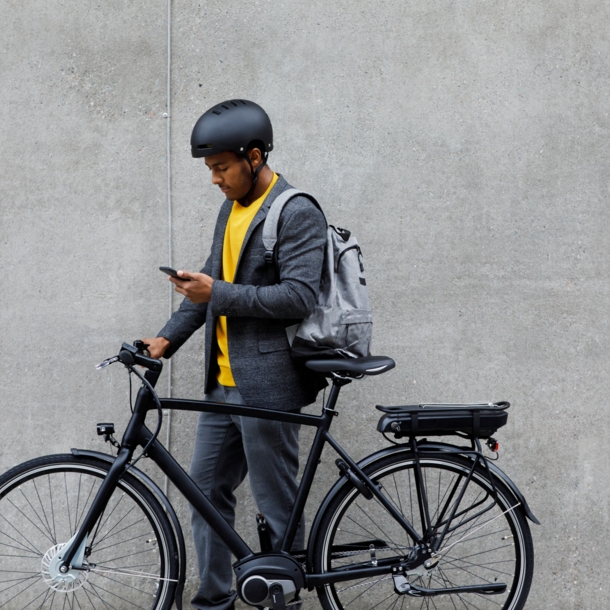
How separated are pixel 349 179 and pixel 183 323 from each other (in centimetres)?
104

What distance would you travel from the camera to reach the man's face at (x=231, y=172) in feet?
8.87

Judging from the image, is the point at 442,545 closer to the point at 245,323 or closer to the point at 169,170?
the point at 245,323

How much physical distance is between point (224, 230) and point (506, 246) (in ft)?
4.48

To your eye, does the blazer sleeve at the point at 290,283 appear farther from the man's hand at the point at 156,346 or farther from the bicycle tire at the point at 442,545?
the bicycle tire at the point at 442,545

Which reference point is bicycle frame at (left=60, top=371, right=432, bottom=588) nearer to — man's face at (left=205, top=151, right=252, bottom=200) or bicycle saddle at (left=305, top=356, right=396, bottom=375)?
bicycle saddle at (left=305, top=356, right=396, bottom=375)

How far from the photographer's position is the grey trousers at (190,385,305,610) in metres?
2.79

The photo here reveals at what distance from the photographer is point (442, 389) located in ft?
11.3

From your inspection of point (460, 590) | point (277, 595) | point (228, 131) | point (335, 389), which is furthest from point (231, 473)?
point (228, 131)

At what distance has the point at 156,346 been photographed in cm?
289

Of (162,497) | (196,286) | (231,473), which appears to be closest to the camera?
(196,286)

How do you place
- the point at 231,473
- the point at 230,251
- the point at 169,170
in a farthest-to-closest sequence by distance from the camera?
the point at 169,170 < the point at 231,473 < the point at 230,251

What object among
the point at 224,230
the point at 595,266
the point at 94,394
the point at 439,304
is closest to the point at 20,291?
the point at 94,394

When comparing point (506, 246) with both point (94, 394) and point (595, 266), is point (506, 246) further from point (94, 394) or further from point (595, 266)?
point (94, 394)

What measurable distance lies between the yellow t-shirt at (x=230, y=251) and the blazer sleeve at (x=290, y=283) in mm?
161
